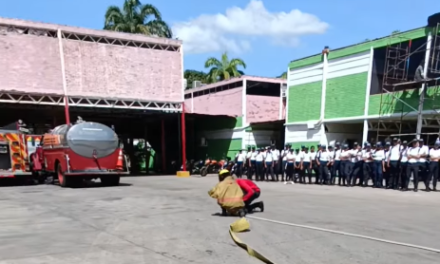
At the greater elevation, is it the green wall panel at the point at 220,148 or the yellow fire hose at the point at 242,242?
the yellow fire hose at the point at 242,242

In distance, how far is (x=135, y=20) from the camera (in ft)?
128

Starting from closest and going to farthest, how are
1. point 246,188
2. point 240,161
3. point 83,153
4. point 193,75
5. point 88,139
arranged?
point 246,188
point 83,153
point 88,139
point 240,161
point 193,75

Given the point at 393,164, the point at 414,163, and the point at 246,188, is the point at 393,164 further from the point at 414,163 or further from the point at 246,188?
the point at 246,188

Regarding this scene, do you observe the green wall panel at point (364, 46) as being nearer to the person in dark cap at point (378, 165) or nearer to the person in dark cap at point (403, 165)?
the person in dark cap at point (378, 165)

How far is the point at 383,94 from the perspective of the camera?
2077 centimetres

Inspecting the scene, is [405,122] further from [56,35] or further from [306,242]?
[56,35]

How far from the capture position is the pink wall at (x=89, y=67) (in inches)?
895

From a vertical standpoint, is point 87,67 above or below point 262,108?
above

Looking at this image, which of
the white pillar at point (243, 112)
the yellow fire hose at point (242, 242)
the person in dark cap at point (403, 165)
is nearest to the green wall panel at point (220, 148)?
the white pillar at point (243, 112)

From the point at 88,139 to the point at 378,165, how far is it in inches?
452

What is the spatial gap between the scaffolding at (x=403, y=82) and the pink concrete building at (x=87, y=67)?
12332mm

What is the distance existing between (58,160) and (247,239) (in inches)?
501

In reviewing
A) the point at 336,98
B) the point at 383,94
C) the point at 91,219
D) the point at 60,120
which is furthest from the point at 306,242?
the point at 60,120

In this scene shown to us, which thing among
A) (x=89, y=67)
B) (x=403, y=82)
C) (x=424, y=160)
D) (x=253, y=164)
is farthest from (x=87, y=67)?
(x=424, y=160)
